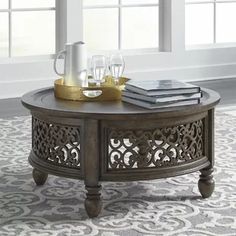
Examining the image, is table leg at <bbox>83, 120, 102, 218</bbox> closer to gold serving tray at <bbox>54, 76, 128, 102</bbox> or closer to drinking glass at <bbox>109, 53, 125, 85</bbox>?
gold serving tray at <bbox>54, 76, 128, 102</bbox>

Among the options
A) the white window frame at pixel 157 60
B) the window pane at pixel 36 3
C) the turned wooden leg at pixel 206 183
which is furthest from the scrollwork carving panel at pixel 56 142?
the window pane at pixel 36 3

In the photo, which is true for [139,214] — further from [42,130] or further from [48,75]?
[48,75]

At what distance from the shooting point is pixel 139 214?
3285 millimetres

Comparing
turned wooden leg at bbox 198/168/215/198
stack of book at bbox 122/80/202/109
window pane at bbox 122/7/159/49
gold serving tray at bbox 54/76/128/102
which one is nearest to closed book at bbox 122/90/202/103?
stack of book at bbox 122/80/202/109

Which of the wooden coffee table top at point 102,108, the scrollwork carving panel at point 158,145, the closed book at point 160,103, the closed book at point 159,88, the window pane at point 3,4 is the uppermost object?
the window pane at point 3,4

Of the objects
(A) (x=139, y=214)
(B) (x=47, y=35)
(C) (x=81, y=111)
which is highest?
(B) (x=47, y=35)

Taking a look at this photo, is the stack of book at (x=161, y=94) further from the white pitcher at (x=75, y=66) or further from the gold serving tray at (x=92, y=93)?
the white pitcher at (x=75, y=66)

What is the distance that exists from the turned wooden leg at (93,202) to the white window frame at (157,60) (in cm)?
301

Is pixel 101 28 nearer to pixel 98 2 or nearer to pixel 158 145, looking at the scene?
pixel 98 2

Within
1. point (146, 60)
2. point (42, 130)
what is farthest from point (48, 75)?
Answer: point (42, 130)

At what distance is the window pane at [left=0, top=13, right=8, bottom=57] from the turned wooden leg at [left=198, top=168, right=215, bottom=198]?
3211 mm

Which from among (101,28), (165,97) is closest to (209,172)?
(165,97)

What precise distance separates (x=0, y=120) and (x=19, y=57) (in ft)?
3.59

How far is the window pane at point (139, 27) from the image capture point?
6.80 m
